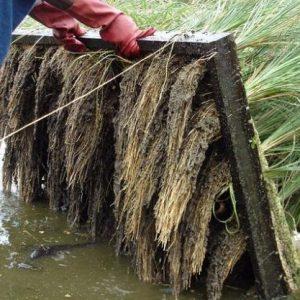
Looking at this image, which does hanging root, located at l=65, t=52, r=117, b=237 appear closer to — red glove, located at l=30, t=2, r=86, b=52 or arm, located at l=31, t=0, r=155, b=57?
red glove, located at l=30, t=2, r=86, b=52

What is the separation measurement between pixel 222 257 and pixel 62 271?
815mm

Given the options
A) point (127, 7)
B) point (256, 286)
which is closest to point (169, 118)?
point (256, 286)

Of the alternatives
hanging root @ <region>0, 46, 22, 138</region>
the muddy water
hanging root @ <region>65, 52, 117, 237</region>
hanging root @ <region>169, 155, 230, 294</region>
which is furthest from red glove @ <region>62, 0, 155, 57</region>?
hanging root @ <region>0, 46, 22, 138</region>

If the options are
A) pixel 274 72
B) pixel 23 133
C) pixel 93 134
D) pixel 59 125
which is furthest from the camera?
pixel 23 133

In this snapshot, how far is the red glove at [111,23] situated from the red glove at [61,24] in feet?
0.70

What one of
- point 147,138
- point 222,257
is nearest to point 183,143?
point 147,138

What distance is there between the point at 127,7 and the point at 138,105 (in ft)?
4.42

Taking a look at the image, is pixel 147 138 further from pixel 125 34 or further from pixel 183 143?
pixel 125 34

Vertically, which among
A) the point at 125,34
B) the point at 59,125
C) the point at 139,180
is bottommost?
the point at 139,180

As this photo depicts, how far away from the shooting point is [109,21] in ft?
8.51

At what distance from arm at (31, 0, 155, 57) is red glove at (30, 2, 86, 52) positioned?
0.58ft

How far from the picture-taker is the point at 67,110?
10.7 feet

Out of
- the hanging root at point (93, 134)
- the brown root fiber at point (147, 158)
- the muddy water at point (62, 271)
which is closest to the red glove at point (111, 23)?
the brown root fiber at point (147, 158)

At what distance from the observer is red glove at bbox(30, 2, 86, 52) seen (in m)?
2.71
